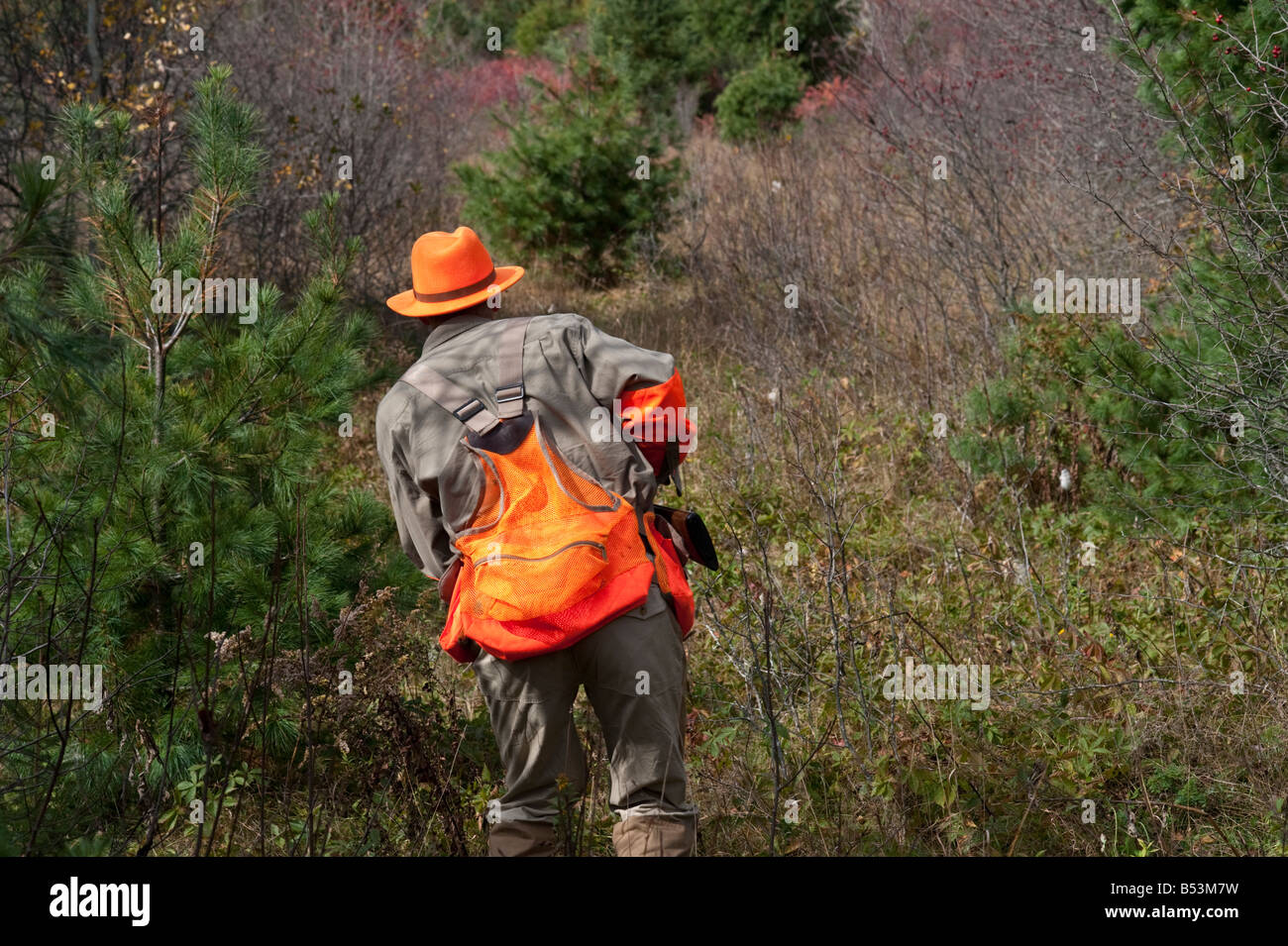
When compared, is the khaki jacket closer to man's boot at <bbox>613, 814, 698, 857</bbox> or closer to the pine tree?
man's boot at <bbox>613, 814, 698, 857</bbox>

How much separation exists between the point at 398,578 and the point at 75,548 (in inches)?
41.8

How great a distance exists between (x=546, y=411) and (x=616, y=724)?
0.78 metres

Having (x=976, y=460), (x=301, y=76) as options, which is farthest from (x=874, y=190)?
(x=301, y=76)

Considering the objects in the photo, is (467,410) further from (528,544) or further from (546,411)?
(528,544)

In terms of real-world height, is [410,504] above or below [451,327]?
below

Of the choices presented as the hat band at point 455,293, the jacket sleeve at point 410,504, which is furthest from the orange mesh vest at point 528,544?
the hat band at point 455,293

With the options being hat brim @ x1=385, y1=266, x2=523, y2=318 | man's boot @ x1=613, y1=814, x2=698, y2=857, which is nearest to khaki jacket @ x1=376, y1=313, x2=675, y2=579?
hat brim @ x1=385, y1=266, x2=523, y2=318

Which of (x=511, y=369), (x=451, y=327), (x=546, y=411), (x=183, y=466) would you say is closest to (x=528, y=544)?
(x=546, y=411)

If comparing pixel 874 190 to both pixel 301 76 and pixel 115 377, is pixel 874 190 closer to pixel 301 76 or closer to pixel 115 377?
pixel 301 76

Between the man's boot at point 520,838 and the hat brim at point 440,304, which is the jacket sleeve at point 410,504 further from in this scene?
the man's boot at point 520,838

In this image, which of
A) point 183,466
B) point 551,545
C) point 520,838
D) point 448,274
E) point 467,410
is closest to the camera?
point 551,545

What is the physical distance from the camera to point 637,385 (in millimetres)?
2957

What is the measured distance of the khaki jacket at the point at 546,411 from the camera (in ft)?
9.61

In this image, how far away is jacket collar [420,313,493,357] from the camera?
3.13 meters
